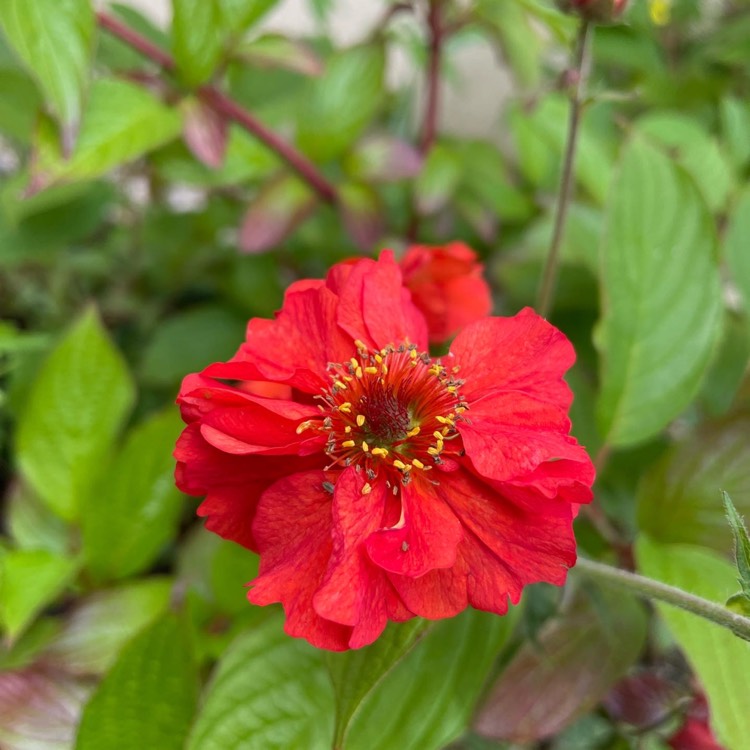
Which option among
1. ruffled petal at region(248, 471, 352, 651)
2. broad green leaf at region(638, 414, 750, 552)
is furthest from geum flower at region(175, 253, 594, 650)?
Result: broad green leaf at region(638, 414, 750, 552)

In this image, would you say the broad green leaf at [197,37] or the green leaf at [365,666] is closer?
the green leaf at [365,666]

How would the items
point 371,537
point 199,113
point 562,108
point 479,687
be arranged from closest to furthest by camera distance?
point 371,537, point 479,687, point 199,113, point 562,108

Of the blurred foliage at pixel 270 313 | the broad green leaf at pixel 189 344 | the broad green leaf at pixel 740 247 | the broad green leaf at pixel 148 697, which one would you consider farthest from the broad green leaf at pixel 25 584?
the broad green leaf at pixel 740 247

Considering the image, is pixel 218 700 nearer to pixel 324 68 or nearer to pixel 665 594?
pixel 665 594

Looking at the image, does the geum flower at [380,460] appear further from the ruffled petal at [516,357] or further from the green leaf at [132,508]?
the green leaf at [132,508]

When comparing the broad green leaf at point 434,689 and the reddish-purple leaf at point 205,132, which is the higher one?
the reddish-purple leaf at point 205,132

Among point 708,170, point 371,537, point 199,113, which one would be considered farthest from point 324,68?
point 371,537
